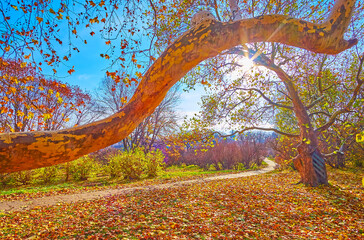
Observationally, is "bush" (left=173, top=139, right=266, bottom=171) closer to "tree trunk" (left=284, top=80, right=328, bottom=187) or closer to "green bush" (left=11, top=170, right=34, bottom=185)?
"tree trunk" (left=284, top=80, right=328, bottom=187)

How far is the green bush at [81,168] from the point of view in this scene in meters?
12.0

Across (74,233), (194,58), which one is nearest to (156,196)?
(74,233)

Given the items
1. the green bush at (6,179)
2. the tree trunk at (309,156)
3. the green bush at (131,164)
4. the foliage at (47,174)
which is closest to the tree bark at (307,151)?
the tree trunk at (309,156)

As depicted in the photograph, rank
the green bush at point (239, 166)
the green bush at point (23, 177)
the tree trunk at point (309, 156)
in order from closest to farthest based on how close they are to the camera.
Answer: the tree trunk at point (309, 156) < the green bush at point (23, 177) < the green bush at point (239, 166)

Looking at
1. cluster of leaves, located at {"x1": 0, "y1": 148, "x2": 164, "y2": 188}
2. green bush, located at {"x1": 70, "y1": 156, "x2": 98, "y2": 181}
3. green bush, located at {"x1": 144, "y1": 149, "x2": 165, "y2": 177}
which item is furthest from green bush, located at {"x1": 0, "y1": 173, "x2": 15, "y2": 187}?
green bush, located at {"x1": 144, "y1": 149, "x2": 165, "y2": 177}

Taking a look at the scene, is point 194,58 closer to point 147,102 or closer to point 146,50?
point 147,102

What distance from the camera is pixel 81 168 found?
A: 39.8 ft

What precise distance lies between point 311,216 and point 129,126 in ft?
16.2

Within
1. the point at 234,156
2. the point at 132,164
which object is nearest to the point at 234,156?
the point at 234,156

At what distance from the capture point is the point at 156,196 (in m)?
6.54

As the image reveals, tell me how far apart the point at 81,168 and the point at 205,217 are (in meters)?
10.8

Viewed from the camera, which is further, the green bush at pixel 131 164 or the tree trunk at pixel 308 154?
the green bush at pixel 131 164

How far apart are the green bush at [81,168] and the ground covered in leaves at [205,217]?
7.08m

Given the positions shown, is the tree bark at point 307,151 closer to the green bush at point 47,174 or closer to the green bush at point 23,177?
the green bush at point 47,174
